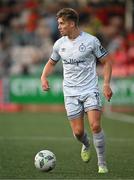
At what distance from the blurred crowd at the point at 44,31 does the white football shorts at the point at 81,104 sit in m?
15.7

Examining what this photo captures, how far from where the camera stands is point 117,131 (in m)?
19.2

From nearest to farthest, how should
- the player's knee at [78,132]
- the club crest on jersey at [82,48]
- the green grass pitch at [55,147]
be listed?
1. the green grass pitch at [55,147]
2. the club crest on jersey at [82,48]
3. the player's knee at [78,132]

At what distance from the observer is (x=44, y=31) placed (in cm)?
2830

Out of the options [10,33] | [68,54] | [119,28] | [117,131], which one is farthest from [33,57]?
[68,54]

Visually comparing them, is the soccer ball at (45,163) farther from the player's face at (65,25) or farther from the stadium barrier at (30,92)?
the stadium barrier at (30,92)

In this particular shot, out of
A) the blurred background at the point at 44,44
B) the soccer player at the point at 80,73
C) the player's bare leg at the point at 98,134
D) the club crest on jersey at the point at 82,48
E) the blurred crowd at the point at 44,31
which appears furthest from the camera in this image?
the blurred crowd at the point at 44,31

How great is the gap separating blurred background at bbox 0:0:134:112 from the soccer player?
14.2 metres

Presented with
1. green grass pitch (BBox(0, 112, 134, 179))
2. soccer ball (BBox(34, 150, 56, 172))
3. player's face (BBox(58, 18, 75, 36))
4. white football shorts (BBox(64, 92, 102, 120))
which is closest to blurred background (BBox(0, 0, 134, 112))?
green grass pitch (BBox(0, 112, 134, 179))

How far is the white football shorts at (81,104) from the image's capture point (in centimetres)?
1083

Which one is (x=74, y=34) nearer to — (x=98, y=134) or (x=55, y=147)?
(x=98, y=134)

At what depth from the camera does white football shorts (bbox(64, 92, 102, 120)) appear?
10828 millimetres

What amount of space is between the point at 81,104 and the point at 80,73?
43 centimetres

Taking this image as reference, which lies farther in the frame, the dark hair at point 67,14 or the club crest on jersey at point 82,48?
the club crest on jersey at point 82,48

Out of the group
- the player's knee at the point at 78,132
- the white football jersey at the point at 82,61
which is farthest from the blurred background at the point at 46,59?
the white football jersey at the point at 82,61
